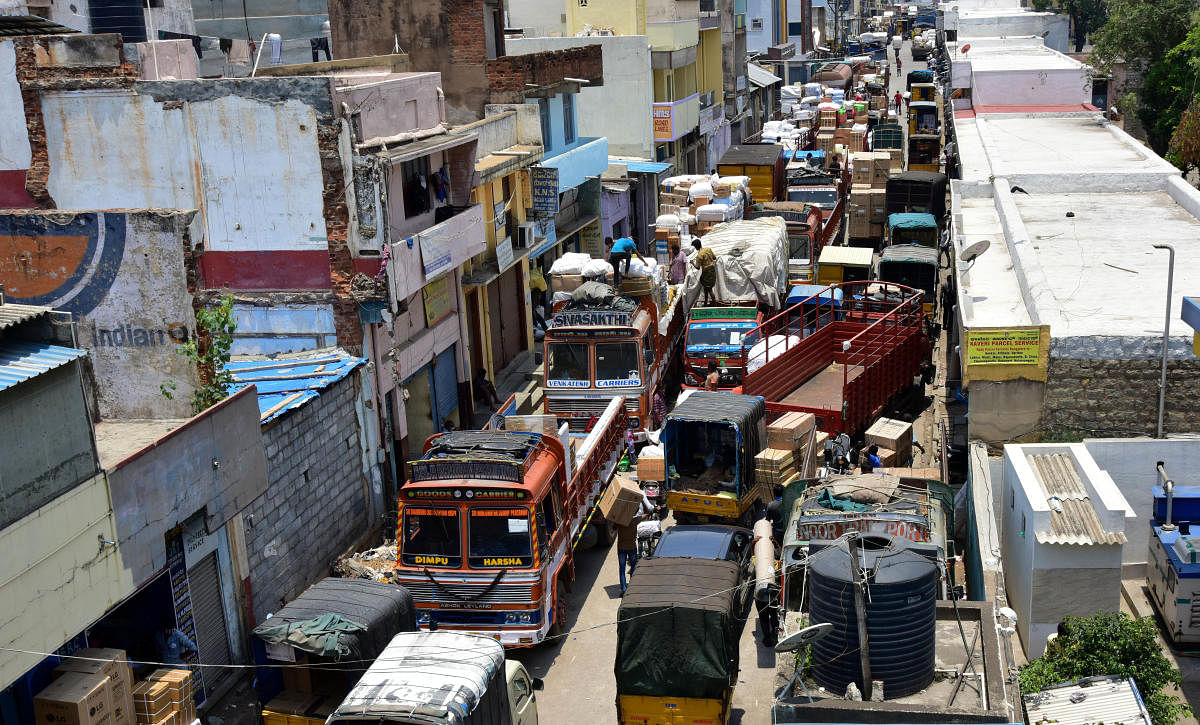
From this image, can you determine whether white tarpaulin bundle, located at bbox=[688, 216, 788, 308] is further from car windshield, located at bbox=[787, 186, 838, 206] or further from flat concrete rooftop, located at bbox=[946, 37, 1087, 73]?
flat concrete rooftop, located at bbox=[946, 37, 1087, 73]

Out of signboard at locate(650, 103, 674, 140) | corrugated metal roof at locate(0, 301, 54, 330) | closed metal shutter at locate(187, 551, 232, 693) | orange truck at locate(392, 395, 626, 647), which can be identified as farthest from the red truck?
signboard at locate(650, 103, 674, 140)

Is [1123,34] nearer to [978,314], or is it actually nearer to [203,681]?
[978,314]

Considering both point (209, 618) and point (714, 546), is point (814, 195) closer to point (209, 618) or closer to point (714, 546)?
point (714, 546)

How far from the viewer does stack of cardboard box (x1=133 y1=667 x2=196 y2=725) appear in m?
11.3

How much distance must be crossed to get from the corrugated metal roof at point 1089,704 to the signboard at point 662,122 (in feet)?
104

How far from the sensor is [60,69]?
→ 58.7 ft

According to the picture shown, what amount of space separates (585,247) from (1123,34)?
68.2 ft

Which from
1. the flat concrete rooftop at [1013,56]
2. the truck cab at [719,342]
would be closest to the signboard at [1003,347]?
the truck cab at [719,342]

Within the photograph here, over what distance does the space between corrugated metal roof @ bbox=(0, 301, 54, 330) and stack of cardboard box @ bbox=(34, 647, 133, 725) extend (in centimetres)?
303

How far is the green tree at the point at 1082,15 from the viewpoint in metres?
83.9

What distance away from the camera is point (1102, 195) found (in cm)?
2894

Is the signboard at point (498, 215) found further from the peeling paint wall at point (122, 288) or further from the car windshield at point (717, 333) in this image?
the peeling paint wall at point (122, 288)

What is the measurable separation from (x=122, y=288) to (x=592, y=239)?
65.8 ft

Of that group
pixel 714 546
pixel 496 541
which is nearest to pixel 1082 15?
pixel 714 546
